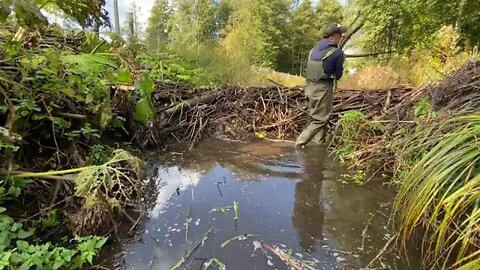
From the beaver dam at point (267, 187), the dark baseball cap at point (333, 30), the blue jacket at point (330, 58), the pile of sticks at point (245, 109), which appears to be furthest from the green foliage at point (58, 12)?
the dark baseball cap at point (333, 30)

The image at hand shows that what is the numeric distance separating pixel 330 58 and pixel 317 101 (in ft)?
2.35

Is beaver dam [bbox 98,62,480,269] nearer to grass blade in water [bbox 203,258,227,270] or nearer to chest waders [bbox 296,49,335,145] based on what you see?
grass blade in water [bbox 203,258,227,270]

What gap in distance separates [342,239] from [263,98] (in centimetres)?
478

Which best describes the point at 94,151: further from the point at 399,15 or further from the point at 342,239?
the point at 399,15

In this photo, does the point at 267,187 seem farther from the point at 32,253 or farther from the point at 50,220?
the point at 32,253

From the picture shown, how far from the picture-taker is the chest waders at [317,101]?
19.6ft

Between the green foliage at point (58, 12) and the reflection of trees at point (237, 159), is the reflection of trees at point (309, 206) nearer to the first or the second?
the reflection of trees at point (237, 159)

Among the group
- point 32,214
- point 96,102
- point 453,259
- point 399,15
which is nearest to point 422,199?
point 453,259

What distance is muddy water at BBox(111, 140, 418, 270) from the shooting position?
110 inches

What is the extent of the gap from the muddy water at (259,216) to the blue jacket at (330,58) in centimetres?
147

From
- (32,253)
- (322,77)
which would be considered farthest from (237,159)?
(32,253)

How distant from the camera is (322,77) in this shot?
19.3ft

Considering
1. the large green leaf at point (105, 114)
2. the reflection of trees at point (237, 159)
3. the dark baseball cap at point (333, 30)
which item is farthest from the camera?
the dark baseball cap at point (333, 30)

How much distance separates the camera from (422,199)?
246 cm
